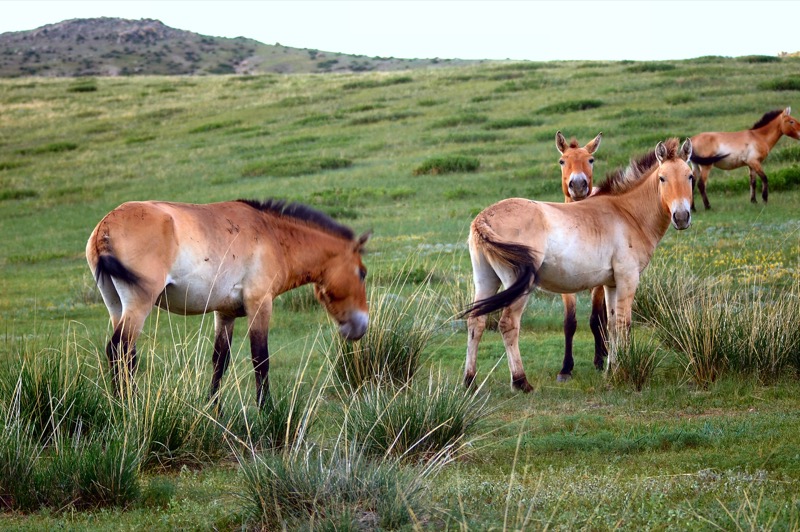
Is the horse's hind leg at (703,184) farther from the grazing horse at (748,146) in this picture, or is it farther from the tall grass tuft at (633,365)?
the tall grass tuft at (633,365)

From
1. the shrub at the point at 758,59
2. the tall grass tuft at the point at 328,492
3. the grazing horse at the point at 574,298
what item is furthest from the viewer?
the shrub at the point at 758,59

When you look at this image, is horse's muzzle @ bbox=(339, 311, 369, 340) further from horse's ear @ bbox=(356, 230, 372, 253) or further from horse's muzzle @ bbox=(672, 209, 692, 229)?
horse's muzzle @ bbox=(672, 209, 692, 229)

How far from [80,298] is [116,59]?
8710cm

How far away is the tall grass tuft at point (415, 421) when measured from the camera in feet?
19.8

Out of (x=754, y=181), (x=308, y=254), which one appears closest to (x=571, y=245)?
(x=308, y=254)

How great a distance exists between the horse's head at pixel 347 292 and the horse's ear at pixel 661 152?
3151 mm

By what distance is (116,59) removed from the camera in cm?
9375

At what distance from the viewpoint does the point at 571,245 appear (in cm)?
834

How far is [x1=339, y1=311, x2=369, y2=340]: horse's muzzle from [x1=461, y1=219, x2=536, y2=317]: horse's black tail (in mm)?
1011

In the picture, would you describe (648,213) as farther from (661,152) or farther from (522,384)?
(522,384)

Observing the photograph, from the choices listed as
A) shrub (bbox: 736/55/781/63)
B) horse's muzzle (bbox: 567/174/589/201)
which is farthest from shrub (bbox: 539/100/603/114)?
horse's muzzle (bbox: 567/174/589/201)

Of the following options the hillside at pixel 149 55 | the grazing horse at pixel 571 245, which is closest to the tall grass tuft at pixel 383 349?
the grazing horse at pixel 571 245

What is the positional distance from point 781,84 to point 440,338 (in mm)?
22439

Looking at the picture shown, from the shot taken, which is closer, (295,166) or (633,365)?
(633,365)
